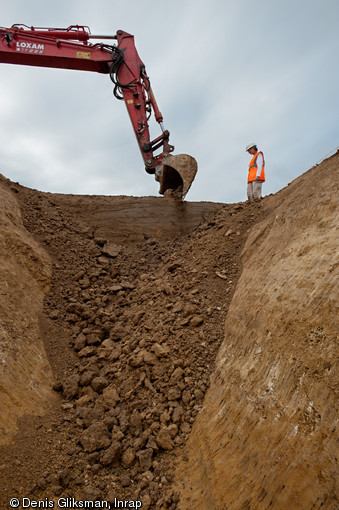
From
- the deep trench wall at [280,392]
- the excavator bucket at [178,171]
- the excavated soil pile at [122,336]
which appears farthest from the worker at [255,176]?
the deep trench wall at [280,392]

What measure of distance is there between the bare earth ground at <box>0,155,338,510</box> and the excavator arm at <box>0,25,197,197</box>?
6.24 feet

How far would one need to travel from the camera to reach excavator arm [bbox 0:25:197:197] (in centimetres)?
702

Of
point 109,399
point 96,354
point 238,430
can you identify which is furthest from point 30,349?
point 238,430

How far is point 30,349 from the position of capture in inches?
156

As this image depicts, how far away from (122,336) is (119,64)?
6.21m

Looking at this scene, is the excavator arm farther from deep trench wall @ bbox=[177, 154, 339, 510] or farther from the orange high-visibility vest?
deep trench wall @ bbox=[177, 154, 339, 510]

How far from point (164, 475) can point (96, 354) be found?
1847 mm

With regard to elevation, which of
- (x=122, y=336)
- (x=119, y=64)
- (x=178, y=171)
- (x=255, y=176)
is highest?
(x=119, y=64)

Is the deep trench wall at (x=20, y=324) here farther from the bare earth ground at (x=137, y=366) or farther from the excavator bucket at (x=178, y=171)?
the excavator bucket at (x=178, y=171)

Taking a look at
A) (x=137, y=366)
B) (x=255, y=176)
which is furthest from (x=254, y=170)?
(x=137, y=366)

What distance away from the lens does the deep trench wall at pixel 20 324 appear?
11.0 feet

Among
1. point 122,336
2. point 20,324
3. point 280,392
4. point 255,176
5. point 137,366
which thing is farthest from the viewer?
point 255,176

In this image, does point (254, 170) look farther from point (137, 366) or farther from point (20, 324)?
point (20, 324)

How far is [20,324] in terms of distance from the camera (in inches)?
162
